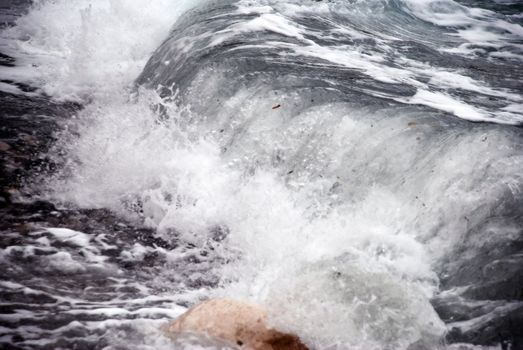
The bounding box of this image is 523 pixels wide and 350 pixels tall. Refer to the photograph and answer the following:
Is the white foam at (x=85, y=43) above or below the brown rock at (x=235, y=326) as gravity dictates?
above

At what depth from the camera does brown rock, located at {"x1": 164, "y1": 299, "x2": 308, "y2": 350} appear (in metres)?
2.62

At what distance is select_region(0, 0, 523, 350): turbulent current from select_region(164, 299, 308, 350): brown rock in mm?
75

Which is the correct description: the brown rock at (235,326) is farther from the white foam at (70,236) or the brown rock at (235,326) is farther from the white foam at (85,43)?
the white foam at (85,43)

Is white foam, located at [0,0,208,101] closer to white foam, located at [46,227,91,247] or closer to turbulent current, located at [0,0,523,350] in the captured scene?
turbulent current, located at [0,0,523,350]

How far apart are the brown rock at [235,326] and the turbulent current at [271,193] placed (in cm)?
8

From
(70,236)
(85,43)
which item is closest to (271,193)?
(70,236)

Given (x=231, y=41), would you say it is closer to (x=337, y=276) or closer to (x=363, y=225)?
(x=363, y=225)

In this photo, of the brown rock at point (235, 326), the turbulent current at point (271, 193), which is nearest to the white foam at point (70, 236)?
the turbulent current at point (271, 193)

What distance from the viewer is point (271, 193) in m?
4.36

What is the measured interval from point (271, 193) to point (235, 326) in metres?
1.83

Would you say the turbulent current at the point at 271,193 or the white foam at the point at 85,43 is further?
the white foam at the point at 85,43

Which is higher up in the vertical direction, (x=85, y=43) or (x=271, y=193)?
(x=85, y=43)

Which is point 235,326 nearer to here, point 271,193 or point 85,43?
point 271,193

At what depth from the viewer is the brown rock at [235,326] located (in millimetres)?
2623
